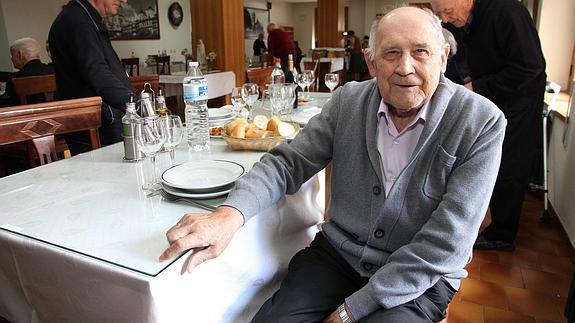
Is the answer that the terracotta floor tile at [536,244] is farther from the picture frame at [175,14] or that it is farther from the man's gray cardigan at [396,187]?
the picture frame at [175,14]

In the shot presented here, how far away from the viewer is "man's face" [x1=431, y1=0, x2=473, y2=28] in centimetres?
213

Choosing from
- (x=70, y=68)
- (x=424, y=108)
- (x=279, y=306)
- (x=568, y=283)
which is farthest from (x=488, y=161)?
(x=70, y=68)

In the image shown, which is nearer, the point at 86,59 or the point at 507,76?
the point at 86,59

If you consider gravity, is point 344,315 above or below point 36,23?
below

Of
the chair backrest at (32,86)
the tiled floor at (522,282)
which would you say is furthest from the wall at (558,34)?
the chair backrest at (32,86)

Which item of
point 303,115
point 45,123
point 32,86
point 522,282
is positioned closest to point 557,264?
point 522,282

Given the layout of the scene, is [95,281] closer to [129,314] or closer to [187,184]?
[129,314]

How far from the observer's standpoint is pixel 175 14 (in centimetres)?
951

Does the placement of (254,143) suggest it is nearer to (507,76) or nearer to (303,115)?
(303,115)

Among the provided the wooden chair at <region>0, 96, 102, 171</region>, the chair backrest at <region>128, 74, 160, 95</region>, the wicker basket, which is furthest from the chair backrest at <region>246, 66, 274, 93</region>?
the wicker basket

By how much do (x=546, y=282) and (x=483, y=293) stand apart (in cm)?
37

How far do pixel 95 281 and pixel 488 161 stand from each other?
35.8 inches

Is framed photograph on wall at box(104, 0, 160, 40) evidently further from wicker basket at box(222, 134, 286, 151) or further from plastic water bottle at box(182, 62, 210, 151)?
wicker basket at box(222, 134, 286, 151)

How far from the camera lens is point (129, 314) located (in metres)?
0.78
